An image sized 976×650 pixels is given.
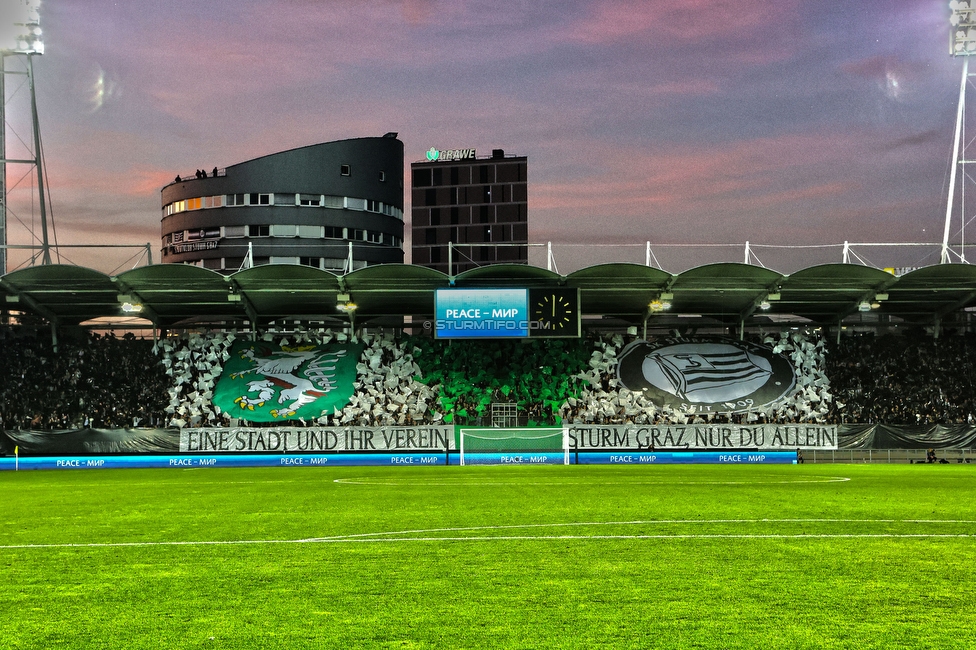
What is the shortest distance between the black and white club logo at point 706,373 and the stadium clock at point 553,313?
4883 millimetres

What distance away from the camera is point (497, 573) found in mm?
→ 8781

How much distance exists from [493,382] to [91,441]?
17107 mm

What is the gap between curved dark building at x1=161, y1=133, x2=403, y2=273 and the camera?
96.8m

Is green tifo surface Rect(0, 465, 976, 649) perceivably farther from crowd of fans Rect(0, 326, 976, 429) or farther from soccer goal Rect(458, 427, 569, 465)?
crowd of fans Rect(0, 326, 976, 429)

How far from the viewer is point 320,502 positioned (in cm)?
1677

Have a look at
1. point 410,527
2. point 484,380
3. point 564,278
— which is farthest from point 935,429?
point 410,527

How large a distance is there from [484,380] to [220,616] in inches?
1399

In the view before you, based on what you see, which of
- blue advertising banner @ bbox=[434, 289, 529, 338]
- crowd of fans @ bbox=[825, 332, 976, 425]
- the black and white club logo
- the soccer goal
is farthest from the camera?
the black and white club logo

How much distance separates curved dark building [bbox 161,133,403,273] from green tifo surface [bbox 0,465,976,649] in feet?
272

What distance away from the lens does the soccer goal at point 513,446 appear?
35.7 metres

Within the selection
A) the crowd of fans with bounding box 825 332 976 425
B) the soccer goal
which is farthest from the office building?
the soccer goal

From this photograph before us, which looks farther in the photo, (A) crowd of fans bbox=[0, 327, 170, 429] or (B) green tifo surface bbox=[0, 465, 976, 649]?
(A) crowd of fans bbox=[0, 327, 170, 429]

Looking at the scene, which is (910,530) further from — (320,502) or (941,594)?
(320,502)

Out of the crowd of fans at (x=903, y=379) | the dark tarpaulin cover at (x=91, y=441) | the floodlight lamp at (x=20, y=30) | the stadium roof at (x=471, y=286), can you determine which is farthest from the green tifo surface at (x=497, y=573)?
the floodlight lamp at (x=20, y=30)
